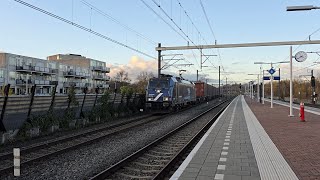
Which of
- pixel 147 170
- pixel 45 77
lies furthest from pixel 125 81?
pixel 147 170

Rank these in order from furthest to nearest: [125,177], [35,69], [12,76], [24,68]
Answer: [35,69] < [24,68] < [12,76] < [125,177]

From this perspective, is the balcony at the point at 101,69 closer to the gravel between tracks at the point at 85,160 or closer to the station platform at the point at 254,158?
the gravel between tracks at the point at 85,160

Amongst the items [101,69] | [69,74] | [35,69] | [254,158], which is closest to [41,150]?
[254,158]

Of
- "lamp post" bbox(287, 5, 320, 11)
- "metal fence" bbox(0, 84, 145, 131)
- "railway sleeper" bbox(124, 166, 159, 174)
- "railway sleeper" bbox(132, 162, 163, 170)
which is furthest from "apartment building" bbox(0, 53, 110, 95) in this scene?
"railway sleeper" bbox(124, 166, 159, 174)

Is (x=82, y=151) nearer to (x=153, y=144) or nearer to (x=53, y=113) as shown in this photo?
(x=153, y=144)

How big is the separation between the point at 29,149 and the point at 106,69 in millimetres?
114067

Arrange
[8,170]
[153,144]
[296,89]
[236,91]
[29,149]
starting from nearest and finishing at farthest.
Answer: [8,170]
[29,149]
[153,144]
[296,89]
[236,91]

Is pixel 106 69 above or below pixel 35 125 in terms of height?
above

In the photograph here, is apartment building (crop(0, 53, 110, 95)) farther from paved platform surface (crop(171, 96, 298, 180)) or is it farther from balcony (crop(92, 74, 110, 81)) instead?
paved platform surface (crop(171, 96, 298, 180))

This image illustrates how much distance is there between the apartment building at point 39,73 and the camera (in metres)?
75.9

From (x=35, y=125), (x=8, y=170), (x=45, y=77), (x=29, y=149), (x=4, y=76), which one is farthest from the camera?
(x=45, y=77)

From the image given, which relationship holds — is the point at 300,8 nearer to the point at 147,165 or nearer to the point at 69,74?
the point at 147,165

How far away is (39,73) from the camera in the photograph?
87188 millimetres

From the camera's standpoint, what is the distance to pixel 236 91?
191 meters
